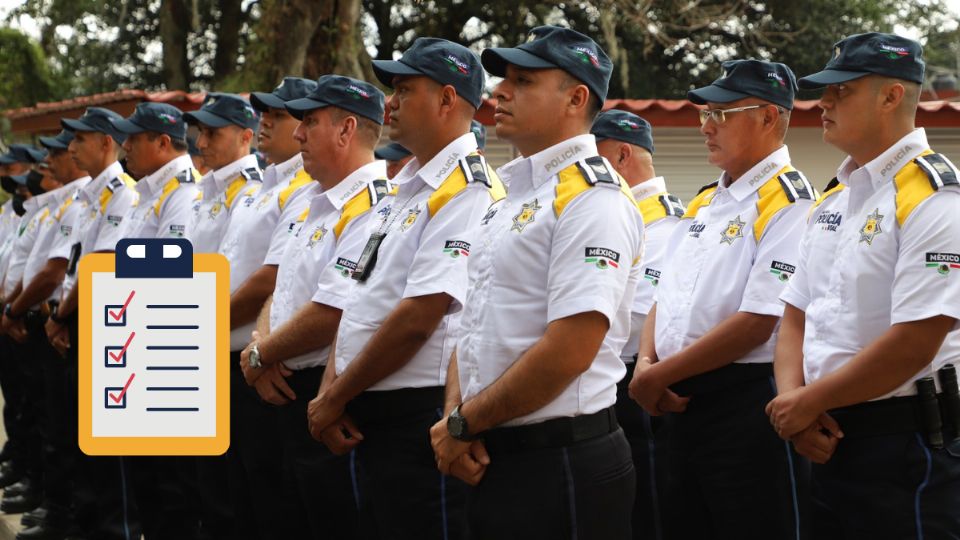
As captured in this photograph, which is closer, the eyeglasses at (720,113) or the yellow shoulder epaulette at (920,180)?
the yellow shoulder epaulette at (920,180)

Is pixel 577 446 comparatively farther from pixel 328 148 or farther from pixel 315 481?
pixel 328 148

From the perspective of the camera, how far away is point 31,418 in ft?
25.1

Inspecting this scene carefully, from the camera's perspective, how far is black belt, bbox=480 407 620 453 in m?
2.87

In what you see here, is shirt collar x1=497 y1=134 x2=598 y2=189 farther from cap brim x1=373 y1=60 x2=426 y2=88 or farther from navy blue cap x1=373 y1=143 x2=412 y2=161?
navy blue cap x1=373 y1=143 x2=412 y2=161

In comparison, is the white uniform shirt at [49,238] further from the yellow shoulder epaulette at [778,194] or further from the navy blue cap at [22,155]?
the yellow shoulder epaulette at [778,194]

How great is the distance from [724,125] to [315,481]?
1848mm

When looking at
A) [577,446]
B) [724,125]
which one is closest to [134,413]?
[577,446]

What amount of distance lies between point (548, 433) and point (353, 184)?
1.64 m

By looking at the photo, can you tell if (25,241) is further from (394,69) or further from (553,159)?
(553,159)

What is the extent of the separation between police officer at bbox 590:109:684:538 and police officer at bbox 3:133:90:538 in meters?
3.14

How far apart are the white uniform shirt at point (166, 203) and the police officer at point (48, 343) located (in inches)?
39.7

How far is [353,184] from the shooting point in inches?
166

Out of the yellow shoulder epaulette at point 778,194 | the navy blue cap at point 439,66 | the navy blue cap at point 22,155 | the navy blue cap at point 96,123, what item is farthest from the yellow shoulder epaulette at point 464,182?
the navy blue cap at point 22,155

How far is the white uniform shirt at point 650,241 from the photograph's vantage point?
15.5 ft
